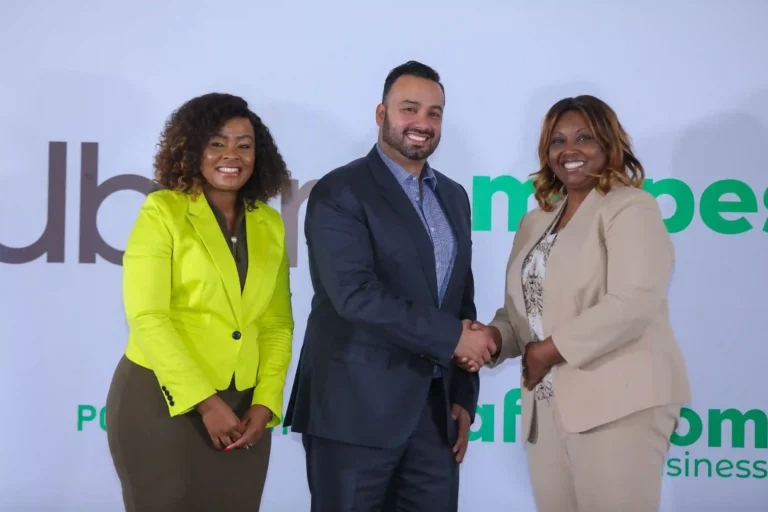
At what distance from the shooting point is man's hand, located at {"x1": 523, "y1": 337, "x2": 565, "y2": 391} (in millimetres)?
2172

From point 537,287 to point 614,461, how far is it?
569mm

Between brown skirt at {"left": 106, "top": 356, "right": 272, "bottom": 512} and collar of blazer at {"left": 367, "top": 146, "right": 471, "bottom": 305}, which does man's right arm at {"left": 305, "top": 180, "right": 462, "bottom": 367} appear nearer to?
collar of blazer at {"left": 367, "top": 146, "right": 471, "bottom": 305}

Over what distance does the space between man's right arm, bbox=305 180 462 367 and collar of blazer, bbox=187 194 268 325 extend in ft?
0.65

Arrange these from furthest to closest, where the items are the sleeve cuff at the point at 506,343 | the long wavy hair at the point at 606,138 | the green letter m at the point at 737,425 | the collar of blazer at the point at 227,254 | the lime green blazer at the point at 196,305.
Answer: the green letter m at the point at 737,425 → the sleeve cuff at the point at 506,343 → the long wavy hair at the point at 606,138 → the collar of blazer at the point at 227,254 → the lime green blazer at the point at 196,305

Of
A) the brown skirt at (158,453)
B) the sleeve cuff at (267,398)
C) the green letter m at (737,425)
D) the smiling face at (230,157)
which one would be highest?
the smiling face at (230,157)

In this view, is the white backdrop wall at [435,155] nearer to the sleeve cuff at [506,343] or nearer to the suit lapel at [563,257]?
the sleeve cuff at [506,343]

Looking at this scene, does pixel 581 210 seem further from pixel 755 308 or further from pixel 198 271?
pixel 755 308

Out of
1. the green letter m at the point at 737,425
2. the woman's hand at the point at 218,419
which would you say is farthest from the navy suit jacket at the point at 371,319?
the green letter m at the point at 737,425

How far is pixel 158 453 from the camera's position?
212cm

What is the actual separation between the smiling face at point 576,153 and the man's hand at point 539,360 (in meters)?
0.54

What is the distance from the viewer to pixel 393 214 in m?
2.23

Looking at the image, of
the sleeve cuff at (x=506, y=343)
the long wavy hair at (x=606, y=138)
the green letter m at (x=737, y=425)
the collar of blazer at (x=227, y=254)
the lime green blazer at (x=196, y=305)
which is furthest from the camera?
the green letter m at (x=737, y=425)

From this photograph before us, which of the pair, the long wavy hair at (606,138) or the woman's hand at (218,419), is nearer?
the woman's hand at (218,419)

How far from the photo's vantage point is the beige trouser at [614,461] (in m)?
2.09
